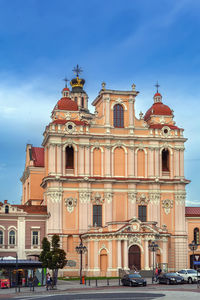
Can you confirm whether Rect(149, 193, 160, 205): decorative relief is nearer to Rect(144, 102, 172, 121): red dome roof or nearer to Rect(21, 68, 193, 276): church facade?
Rect(21, 68, 193, 276): church facade

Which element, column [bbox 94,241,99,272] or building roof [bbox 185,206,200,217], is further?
building roof [bbox 185,206,200,217]

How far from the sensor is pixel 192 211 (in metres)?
83.5

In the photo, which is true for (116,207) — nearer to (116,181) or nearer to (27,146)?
(116,181)

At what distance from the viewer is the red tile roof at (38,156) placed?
92.0 m

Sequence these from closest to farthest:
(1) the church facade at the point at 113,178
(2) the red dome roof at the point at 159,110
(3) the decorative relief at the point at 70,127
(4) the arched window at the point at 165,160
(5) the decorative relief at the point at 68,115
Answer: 1. (1) the church facade at the point at 113,178
2. (3) the decorative relief at the point at 70,127
3. (5) the decorative relief at the point at 68,115
4. (4) the arched window at the point at 165,160
5. (2) the red dome roof at the point at 159,110

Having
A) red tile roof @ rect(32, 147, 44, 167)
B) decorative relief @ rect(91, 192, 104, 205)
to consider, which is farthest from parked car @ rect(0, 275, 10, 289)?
red tile roof @ rect(32, 147, 44, 167)

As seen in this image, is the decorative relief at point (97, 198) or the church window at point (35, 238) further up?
the decorative relief at point (97, 198)

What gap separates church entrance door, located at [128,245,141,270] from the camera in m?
72.8

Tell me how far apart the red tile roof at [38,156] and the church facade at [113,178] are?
937cm

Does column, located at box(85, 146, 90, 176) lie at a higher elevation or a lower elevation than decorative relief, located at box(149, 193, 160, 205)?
higher

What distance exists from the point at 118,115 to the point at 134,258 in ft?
69.8

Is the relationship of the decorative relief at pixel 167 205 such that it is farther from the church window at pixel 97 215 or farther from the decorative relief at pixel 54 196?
the decorative relief at pixel 54 196

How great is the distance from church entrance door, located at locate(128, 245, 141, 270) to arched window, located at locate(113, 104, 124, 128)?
18646mm

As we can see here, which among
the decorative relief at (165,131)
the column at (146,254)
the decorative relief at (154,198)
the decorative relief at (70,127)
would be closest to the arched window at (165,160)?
the decorative relief at (165,131)
